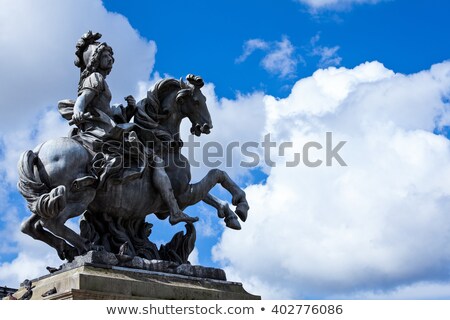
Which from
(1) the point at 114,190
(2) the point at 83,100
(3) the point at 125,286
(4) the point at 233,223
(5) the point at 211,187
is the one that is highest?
(2) the point at 83,100

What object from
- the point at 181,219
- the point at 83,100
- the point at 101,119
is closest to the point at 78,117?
the point at 83,100

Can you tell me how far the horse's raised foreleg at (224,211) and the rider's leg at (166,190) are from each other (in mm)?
1063

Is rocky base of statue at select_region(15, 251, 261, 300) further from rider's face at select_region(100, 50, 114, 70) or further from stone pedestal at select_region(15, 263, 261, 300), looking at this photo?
rider's face at select_region(100, 50, 114, 70)

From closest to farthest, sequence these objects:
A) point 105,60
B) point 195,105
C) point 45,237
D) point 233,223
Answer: point 45,237, point 105,60, point 233,223, point 195,105

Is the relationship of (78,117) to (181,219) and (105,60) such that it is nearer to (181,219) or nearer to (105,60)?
(105,60)

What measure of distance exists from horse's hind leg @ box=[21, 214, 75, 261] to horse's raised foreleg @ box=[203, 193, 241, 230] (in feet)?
9.34

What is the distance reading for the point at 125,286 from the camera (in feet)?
47.3

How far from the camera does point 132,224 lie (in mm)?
16250

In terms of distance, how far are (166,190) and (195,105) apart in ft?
6.08

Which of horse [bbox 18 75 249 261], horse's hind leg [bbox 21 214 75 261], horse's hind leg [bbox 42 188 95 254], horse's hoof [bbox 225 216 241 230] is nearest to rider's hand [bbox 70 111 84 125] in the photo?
horse [bbox 18 75 249 261]

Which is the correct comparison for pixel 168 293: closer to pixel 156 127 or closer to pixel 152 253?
pixel 152 253

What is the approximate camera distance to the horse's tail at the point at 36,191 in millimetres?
14641

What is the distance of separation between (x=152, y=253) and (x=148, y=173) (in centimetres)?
146
